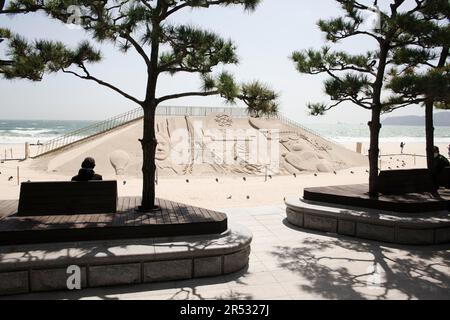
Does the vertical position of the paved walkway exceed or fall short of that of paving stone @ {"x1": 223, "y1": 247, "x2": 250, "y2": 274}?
it falls short

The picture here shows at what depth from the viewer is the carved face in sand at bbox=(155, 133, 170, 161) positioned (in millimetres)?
22969

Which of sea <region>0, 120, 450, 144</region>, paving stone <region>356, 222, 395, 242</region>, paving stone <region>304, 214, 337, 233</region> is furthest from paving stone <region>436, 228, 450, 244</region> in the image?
sea <region>0, 120, 450, 144</region>

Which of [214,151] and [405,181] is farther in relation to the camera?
[214,151]

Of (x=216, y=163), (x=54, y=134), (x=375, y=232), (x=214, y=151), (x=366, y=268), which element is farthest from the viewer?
(x=54, y=134)

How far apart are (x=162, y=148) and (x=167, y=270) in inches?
730

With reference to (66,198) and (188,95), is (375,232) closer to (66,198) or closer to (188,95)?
(188,95)

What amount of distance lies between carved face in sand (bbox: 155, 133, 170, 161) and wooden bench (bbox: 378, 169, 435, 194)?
622 inches

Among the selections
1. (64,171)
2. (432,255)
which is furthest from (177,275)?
(64,171)

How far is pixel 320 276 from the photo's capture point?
6.23 meters

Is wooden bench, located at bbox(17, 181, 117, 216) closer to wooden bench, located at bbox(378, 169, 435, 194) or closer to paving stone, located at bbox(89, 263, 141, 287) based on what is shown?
paving stone, located at bbox(89, 263, 141, 287)

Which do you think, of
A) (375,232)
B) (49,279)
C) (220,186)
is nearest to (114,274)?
(49,279)

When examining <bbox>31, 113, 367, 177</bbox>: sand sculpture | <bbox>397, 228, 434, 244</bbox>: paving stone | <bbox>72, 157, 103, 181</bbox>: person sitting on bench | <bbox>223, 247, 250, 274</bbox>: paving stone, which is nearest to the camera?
<bbox>223, 247, 250, 274</bbox>: paving stone

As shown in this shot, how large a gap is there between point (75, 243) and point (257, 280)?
10.5ft

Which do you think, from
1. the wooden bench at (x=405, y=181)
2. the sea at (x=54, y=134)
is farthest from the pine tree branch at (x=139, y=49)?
the sea at (x=54, y=134)
